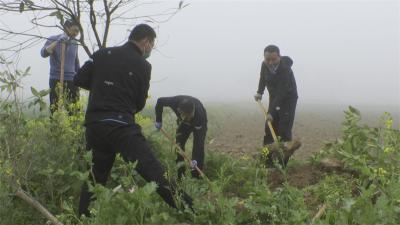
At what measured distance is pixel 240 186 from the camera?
5625mm

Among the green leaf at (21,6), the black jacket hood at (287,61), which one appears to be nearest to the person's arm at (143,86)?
the green leaf at (21,6)

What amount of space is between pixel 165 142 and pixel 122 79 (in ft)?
8.39

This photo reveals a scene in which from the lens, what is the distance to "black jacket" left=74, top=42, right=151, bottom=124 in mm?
4113

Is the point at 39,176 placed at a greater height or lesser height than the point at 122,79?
lesser

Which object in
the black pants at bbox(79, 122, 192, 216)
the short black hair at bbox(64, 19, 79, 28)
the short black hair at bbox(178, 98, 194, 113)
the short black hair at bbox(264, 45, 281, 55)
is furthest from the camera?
the short black hair at bbox(264, 45, 281, 55)

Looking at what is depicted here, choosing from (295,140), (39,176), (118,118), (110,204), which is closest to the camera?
(110,204)

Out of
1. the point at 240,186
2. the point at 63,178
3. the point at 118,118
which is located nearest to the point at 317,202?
the point at 240,186

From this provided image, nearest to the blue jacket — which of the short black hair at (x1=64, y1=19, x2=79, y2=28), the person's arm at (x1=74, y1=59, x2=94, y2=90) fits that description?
the short black hair at (x1=64, y1=19, x2=79, y2=28)

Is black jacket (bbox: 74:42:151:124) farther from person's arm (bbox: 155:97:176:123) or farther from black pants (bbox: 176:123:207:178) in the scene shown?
black pants (bbox: 176:123:207:178)

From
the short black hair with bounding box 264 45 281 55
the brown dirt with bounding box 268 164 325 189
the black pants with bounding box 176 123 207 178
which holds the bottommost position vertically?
the brown dirt with bounding box 268 164 325 189

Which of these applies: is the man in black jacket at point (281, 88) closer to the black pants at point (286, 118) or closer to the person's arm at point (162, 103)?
the black pants at point (286, 118)

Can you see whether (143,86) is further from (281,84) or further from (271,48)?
(281,84)

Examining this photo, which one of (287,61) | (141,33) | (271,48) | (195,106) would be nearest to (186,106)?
(195,106)

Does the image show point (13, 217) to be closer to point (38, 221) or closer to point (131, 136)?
point (38, 221)
